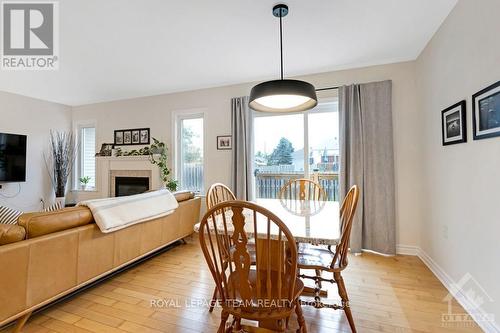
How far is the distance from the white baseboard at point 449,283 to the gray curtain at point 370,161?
8.6 inches

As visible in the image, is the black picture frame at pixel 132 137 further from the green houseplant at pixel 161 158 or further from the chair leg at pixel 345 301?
the chair leg at pixel 345 301

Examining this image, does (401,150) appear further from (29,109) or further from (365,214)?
(29,109)

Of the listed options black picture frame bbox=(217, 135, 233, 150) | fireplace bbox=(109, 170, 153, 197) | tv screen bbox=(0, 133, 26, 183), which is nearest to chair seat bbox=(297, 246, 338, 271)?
black picture frame bbox=(217, 135, 233, 150)

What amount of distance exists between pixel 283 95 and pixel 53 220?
193 centimetres

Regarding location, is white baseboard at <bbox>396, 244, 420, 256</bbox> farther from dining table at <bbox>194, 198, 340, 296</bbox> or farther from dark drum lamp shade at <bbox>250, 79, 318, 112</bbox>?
dark drum lamp shade at <bbox>250, 79, 318, 112</bbox>

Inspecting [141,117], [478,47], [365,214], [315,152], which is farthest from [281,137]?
[141,117]

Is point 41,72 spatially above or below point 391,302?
above

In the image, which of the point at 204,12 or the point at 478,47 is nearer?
the point at 478,47

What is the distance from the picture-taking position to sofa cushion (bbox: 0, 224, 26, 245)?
155cm

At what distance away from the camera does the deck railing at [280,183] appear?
3455mm

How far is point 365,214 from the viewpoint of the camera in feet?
10.3

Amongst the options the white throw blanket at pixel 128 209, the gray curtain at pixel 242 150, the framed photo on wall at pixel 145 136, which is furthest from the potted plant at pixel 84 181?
the gray curtain at pixel 242 150

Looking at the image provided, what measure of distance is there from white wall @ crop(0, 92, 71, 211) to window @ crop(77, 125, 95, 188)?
449mm

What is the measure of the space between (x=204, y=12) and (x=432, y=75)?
240 cm
